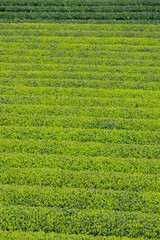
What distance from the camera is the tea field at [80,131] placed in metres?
5.76

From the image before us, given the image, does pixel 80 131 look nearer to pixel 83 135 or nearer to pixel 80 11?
pixel 83 135

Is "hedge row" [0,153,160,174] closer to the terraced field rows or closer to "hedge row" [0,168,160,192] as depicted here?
"hedge row" [0,168,160,192]

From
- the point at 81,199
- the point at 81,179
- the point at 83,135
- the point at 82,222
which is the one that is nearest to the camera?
the point at 82,222

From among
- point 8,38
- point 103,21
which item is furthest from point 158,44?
point 8,38

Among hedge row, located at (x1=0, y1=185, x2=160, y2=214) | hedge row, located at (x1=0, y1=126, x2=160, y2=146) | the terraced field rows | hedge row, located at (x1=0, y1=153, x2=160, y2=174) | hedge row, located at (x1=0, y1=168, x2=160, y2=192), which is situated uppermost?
the terraced field rows

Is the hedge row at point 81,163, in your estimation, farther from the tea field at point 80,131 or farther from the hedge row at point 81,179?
the hedge row at point 81,179

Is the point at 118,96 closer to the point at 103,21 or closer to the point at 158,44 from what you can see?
the point at 158,44

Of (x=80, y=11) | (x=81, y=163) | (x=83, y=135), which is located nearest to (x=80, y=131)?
(x=83, y=135)

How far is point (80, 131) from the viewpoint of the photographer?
7719 mm

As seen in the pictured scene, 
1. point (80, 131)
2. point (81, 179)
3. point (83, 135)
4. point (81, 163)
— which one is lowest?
point (81, 179)

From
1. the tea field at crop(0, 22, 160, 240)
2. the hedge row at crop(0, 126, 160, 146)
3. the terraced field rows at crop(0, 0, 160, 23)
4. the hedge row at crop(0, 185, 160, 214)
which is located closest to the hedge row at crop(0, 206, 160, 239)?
the tea field at crop(0, 22, 160, 240)

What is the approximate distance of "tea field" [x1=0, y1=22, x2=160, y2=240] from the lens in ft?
18.9

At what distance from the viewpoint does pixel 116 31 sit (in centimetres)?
1198

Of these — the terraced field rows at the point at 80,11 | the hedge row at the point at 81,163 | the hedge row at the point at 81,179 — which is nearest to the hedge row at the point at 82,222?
the hedge row at the point at 81,179
